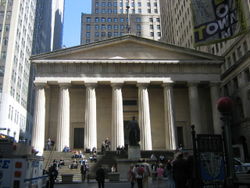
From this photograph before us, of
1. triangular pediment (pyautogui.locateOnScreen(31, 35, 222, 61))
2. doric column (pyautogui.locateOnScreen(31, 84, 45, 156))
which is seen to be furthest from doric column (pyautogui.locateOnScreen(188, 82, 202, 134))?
doric column (pyautogui.locateOnScreen(31, 84, 45, 156))

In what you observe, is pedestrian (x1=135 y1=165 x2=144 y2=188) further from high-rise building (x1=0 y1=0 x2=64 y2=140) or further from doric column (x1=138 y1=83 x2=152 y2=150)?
high-rise building (x1=0 y1=0 x2=64 y2=140)

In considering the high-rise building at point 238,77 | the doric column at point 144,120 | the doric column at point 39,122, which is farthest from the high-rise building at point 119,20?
the doric column at point 39,122

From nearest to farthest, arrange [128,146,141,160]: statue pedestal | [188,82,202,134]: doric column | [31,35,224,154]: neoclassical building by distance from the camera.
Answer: [128,146,141,160]: statue pedestal
[31,35,224,154]: neoclassical building
[188,82,202,134]: doric column

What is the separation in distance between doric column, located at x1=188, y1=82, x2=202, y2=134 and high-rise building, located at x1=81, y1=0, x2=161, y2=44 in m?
58.2

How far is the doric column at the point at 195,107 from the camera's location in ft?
124

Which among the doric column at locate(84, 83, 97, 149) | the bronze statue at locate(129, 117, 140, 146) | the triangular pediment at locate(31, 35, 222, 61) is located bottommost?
the bronze statue at locate(129, 117, 140, 146)

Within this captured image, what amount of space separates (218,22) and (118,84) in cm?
2495

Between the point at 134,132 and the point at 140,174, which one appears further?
the point at 134,132

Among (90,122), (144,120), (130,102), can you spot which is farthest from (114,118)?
(130,102)

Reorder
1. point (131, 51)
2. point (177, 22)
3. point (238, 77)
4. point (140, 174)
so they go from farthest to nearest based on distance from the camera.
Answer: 1. point (177, 22)
2. point (238, 77)
3. point (131, 51)
4. point (140, 174)

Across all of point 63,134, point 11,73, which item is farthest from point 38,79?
point 11,73

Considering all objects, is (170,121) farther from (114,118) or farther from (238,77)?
(238,77)

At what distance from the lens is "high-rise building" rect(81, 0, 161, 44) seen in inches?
3760

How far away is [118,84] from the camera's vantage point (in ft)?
123
